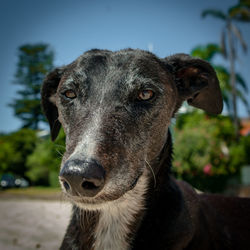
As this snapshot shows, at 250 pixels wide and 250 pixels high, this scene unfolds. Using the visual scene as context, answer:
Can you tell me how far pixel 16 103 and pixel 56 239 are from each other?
51429 mm

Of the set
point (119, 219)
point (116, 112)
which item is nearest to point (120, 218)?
point (119, 219)

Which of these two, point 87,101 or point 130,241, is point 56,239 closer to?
point 130,241

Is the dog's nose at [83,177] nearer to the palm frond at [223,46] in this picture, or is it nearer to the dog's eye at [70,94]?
the dog's eye at [70,94]

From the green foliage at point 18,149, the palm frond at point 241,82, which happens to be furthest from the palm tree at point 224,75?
the green foliage at point 18,149

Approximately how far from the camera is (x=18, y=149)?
42156 millimetres

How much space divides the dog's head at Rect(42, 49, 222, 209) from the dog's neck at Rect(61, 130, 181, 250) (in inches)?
7.3

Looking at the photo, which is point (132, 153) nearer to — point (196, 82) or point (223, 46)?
point (196, 82)

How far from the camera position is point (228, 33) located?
1312 inches

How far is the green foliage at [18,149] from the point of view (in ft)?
134

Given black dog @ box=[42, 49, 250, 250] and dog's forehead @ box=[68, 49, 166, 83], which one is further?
dog's forehead @ box=[68, 49, 166, 83]

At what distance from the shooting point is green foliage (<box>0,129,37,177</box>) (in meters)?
40.9

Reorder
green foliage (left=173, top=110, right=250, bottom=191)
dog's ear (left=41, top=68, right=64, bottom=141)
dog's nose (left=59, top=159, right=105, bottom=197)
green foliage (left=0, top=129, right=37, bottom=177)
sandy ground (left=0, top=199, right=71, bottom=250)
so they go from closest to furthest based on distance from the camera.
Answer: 1. dog's nose (left=59, top=159, right=105, bottom=197)
2. dog's ear (left=41, top=68, right=64, bottom=141)
3. sandy ground (left=0, top=199, right=71, bottom=250)
4. green foliage (left=173, top=110, right=250, bottom=191)
5. green foliage (left=0, top=129, right=37, bottom=177)

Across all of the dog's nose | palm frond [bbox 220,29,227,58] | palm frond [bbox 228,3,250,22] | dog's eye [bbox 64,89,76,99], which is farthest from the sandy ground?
palm frond [bbox 228,3,250,22]

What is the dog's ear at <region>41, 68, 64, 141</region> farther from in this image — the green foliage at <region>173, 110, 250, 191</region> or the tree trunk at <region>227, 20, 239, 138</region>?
the tree trunk at <region>227, 20, 239, 138</region>
